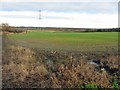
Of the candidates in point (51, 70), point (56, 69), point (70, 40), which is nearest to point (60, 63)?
point (56, 69)

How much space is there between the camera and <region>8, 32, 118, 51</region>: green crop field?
17484 millimetres

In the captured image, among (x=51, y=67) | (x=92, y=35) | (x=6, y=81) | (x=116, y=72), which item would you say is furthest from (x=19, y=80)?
(x=92, y=35)

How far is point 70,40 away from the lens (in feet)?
63.5

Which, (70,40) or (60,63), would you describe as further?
(70,40)

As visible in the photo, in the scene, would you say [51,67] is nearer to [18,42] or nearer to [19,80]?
[19,80]

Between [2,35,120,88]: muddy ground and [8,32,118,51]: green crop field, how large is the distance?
4.78 feet

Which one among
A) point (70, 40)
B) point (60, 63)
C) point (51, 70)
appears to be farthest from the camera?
point (70, 40)

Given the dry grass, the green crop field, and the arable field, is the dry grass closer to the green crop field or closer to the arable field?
the arable field

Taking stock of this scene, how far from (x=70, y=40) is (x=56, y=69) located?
5.86 m

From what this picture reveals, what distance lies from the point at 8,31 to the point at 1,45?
3.35 m

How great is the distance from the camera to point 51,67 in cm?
1388

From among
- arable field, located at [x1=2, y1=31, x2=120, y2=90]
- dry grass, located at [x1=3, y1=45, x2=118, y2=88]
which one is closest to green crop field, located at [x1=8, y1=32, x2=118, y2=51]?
arable field, located at [x1=2, y1=31, x2=120, y2=90]

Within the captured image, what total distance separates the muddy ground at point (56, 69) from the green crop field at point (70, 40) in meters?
1.46

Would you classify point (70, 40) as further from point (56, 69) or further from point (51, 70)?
point (51, 70)
